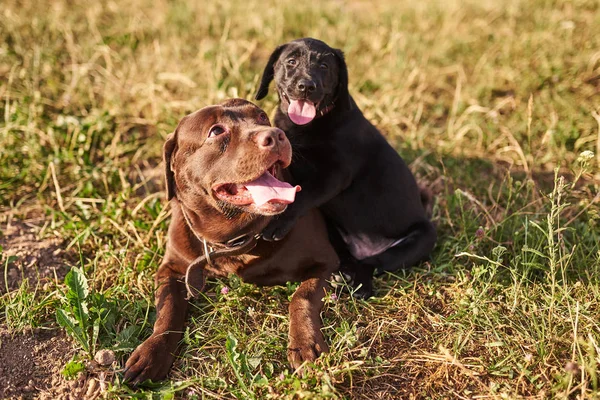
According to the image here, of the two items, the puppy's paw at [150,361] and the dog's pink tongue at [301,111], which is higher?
the dog's pink tongue at [301,111]

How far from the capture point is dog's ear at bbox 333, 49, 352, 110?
3.64 m

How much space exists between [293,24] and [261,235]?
4.00 metres

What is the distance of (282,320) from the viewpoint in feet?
10.5

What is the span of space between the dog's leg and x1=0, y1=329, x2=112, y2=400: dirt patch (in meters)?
0.95

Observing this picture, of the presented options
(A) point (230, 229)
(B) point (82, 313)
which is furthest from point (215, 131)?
(B) point (82, 313)

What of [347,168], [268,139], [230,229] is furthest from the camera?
[347,168]

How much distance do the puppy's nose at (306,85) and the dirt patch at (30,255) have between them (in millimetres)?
1887

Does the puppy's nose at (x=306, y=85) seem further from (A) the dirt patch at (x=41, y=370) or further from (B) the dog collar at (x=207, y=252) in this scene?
(A) the dirt patch at (x=41, y=370)

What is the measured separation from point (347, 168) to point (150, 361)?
1616mm

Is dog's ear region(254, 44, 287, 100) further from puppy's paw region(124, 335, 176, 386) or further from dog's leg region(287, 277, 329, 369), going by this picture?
puppy's paw region(124, 335, 176, 386)

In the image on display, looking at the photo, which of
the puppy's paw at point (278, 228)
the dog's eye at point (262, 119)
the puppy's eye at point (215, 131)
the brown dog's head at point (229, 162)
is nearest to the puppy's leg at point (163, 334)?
the brown dog's head at point (229, 162)

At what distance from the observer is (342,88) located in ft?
12.0

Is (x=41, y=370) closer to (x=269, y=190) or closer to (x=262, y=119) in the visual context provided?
(x=269, y=190)

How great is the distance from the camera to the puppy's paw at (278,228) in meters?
3.19
